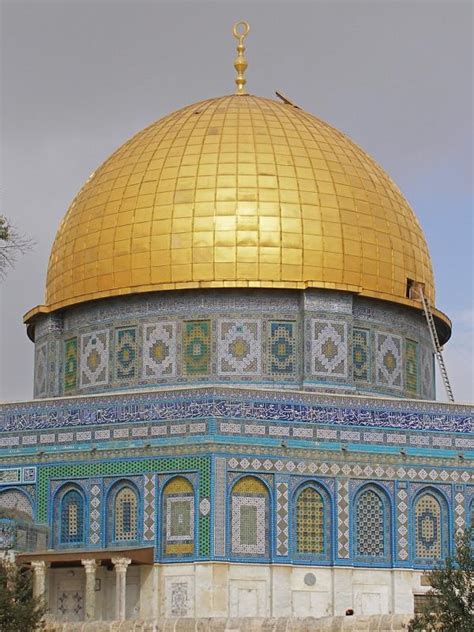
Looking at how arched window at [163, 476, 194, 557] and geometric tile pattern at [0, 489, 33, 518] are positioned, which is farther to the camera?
geometric tile pattern at [0, 489, 33, 518]

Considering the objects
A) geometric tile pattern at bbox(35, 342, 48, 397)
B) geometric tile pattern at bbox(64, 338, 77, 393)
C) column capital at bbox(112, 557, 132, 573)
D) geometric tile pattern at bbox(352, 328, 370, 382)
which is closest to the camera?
column capital at bbox(112, 557, 132, 573)

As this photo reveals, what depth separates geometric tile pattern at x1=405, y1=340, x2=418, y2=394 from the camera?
39125 mm

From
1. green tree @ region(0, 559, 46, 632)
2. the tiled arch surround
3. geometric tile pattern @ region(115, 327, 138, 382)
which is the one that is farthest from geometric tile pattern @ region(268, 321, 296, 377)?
green tree @ region(0, 559, 46, 632)

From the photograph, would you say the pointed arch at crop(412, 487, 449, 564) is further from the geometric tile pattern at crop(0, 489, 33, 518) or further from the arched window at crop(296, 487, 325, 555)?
the geometric tile pattern at crop(0, 489, 33, 518)

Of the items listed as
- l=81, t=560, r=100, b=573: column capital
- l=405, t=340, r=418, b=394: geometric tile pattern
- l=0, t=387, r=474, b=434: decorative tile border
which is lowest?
l=81, t=560, r=100, b=573: column capital

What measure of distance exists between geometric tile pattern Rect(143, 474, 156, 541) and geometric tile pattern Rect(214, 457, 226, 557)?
130cm

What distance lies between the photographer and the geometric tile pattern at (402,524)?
3500 centimetres

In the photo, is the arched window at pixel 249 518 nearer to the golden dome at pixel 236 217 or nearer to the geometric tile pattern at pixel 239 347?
the geometric tile pattern at pixel 239 347

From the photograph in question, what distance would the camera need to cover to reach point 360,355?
125ft

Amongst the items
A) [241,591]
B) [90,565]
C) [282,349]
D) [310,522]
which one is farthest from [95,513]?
[282,349]

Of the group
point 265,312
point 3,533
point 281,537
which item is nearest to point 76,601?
point 3,533

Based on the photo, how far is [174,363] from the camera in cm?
3744

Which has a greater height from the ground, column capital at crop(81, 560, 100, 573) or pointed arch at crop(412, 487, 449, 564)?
pointed arch at crop(412, 487, 449, 564)

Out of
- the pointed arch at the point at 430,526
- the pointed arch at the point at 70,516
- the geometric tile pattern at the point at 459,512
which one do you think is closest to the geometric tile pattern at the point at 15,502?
the pointed arch at the point at 70,516
